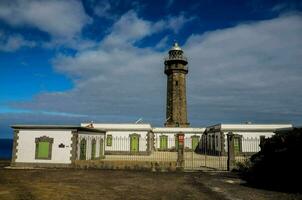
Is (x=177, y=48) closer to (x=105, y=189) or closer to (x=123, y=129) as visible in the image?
(x=123, y=129)

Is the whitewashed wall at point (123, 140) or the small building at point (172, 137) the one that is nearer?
the whitewashed wall at point (123, 140)

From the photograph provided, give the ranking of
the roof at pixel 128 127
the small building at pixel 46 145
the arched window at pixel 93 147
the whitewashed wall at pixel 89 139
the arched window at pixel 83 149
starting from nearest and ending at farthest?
1. the small building at pixel 46 145
2. the whitewashed wall at pixel 89 139
3. the arched window at pixel 83 149
4. the arched window at pixel 93 147
5. the roof at pixel 128 127

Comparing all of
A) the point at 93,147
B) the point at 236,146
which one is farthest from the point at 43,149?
the point at 236,146

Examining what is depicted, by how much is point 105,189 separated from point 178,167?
8.50 meters

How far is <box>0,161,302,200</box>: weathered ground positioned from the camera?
11312mm


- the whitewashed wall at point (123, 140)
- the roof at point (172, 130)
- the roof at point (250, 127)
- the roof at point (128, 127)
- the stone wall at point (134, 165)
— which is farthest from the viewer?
the roof at point (172, 130)

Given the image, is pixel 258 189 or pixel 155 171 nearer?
pixel 258 189

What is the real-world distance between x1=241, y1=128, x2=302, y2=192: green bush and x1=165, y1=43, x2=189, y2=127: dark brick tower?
79.5 feet

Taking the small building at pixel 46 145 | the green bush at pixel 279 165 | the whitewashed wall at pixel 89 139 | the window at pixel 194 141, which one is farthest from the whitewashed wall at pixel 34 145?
the window at pixel 194 141

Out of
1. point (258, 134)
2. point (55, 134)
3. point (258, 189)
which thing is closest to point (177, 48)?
point (258, 134)

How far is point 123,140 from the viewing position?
37.7 meters

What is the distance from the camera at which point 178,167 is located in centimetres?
2034

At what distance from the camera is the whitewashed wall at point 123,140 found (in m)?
36.6

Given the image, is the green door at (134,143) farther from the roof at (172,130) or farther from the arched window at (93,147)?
the arched window at (93,147)
